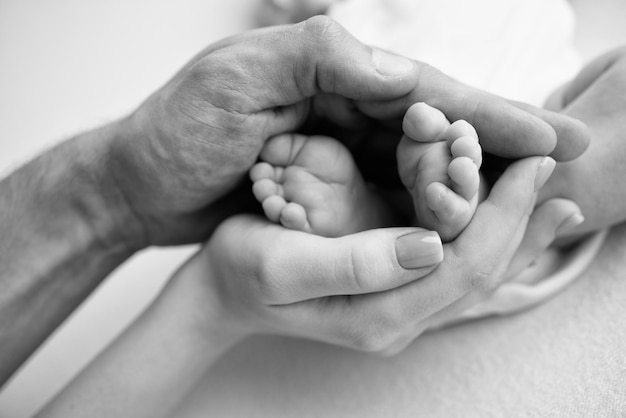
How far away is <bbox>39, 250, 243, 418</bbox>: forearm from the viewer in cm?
81

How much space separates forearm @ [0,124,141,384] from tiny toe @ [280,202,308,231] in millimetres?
361

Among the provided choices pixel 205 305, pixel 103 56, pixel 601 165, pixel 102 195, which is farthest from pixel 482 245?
pixel 103 56

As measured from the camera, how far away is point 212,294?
2.63 ft

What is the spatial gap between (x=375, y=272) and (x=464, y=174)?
0.15m

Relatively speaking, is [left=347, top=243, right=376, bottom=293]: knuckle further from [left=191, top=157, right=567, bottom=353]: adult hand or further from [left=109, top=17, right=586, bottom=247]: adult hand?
[left=109, top=17, right=586, bottom=247]: adult hand

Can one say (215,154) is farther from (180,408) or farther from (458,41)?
(458,41)

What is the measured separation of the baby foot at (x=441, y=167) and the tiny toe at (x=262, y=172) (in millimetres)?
183

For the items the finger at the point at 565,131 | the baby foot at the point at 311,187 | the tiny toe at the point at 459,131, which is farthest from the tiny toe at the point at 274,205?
the finger at the point at 565,131

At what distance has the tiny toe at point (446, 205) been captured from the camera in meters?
0.58

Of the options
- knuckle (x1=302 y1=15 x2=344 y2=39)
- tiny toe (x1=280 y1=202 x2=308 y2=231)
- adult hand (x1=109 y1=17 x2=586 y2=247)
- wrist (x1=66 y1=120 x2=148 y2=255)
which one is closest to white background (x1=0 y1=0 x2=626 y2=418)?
wrist (x1=66 y1=120 x2=148 y2=255)

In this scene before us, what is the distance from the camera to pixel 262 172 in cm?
75

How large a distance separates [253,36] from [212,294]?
0.37 meters

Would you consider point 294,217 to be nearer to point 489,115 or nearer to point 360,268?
point 360,268

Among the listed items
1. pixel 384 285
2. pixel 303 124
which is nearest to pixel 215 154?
pixel 303 124
